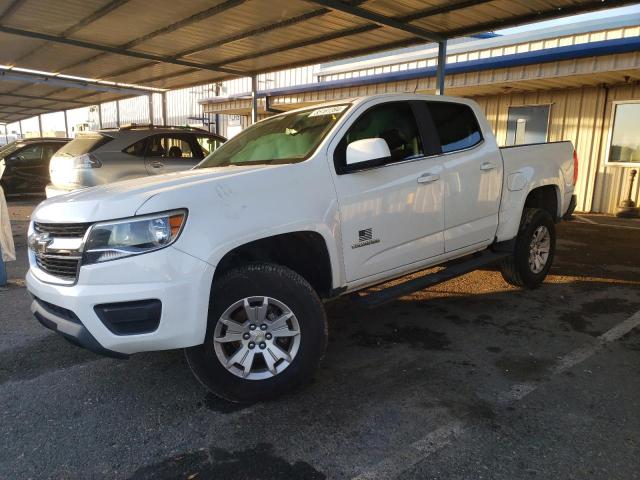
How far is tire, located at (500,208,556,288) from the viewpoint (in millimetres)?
5055

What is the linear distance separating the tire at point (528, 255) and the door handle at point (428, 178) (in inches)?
65.3

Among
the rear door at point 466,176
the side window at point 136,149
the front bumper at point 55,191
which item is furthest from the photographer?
the side window at point 136,149

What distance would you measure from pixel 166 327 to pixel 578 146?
39.9ft

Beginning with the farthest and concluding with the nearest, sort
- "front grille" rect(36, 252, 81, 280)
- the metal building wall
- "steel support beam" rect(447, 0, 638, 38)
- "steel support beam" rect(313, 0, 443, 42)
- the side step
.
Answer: the metal building wall, "steel support beam" rect(313, 0, 443, 42), "steel support beam" rect(447, 0, 638, 38), the side step, "front grille" rect(36, 252, 81, 280)

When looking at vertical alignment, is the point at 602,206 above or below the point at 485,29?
below

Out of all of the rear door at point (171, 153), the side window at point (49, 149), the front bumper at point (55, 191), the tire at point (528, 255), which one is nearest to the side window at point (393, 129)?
the tire at point (528, 255)

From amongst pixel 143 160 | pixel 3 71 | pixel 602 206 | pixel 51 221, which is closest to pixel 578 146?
pixel 602 206

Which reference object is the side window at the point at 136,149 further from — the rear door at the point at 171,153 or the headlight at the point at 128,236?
the headlight at the point at 128,236

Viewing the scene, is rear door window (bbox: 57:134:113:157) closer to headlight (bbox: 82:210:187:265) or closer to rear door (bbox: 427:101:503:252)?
rear door (bbox: 427:101:503:252)

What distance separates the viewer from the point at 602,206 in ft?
39.0

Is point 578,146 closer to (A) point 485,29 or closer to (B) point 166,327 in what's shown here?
(A) point 485,29

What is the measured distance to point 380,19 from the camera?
6.73m

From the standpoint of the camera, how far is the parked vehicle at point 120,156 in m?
7.99

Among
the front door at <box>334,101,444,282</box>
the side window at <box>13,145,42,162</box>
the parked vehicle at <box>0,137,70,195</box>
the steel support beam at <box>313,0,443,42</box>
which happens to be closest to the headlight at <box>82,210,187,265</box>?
the front door at <box>334,101,444,282</box>
